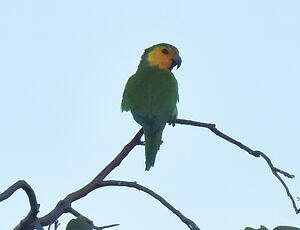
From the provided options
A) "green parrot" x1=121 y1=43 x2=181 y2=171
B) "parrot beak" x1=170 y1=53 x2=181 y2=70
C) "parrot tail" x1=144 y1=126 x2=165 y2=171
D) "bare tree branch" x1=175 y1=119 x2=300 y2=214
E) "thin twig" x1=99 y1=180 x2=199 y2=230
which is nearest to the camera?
"thin twig" x1=99 y1=180 x2=199 y2=230

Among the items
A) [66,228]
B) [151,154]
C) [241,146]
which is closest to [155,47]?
[151,154]

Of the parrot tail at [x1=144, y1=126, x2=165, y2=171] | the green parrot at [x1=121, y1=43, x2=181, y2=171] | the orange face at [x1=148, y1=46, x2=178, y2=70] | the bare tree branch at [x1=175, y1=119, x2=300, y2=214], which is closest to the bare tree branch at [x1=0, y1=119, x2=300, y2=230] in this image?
the bare tree branch at [x1=175, y1=119, x2=300, y2=214]

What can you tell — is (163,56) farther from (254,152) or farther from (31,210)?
(31,210)

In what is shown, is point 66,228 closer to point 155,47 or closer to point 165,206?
point 165,206

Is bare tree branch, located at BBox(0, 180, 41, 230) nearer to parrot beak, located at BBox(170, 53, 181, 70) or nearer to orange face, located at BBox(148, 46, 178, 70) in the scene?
orange face, located at BBox(148, 46, 178, 70)

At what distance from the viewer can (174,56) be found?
25.1ft

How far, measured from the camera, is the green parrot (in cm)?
534

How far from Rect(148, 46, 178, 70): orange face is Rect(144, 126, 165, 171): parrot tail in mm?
1975

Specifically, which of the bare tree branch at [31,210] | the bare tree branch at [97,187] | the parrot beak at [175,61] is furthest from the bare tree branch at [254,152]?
the parrot beak at [175,61]

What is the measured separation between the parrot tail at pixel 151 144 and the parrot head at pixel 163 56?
208cm

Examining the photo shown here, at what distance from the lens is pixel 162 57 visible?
297 inches

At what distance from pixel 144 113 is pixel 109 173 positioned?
2.06 m

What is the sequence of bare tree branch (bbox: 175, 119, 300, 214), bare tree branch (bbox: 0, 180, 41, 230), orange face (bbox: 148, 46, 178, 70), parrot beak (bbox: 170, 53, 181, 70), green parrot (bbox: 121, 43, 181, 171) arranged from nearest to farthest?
bare tree branch (bbox: 0, 180, 41, 230) → bare tree branch (bbox: 175, 119, 300, 214) → green parrot (bbox: 121, 43, 181, 171) → orange face (bbox: 148, 46, 178, 70) → parrot beak (bbox: 170, 53, 181, 70)

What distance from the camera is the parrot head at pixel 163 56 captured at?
7402 millimetres
